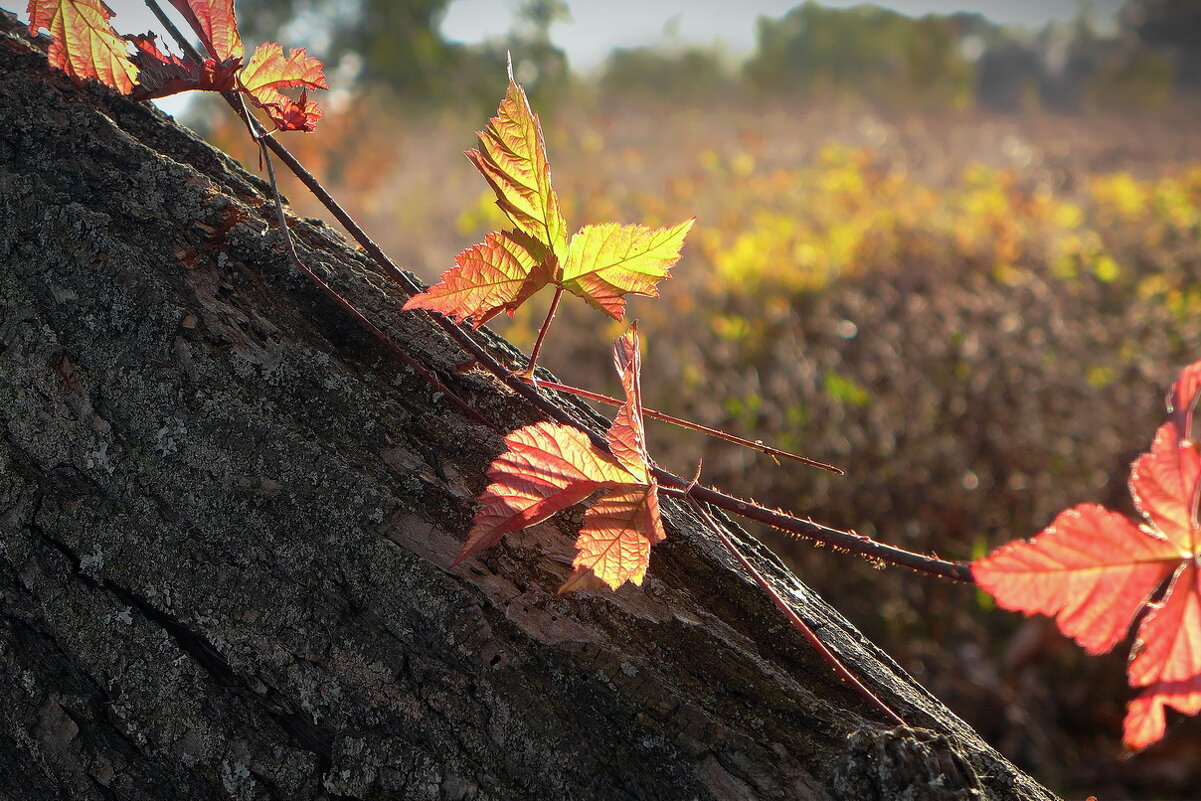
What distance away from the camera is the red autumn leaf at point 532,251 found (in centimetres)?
60

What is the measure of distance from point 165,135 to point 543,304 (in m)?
3.56

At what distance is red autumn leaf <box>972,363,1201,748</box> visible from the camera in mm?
441

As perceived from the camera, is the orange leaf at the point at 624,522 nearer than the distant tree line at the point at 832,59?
Yes

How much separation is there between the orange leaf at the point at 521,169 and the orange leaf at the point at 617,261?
0.02 metres

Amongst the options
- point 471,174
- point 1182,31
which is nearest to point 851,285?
point 471,174

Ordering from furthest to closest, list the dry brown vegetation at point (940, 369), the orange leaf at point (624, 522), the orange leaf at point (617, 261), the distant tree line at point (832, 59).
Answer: the distant tree line at point (832, 59) → the dry brown vegetation at point (940, 369) → the orange leaf at point (617, 261) → the orange leaf at point (624, 522)

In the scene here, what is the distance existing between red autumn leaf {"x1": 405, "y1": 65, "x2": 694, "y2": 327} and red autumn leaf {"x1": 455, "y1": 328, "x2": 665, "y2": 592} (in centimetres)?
13

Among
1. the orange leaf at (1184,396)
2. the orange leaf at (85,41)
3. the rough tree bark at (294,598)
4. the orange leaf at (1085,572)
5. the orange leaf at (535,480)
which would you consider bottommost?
the rough tree bark at (294,598)

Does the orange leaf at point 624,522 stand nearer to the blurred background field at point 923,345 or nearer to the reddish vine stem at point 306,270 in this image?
the reddish vine stem at point 306,270

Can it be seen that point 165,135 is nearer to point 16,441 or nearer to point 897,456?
point 16,441

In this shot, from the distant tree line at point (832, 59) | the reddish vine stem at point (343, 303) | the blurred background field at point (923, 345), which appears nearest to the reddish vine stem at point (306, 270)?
the reddish vine stem at point (343, 303)

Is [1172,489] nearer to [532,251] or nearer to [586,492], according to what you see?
[586,492]

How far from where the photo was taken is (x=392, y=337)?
0.72 metres

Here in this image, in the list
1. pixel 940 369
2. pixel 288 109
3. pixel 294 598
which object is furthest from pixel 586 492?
pixel 940 369
